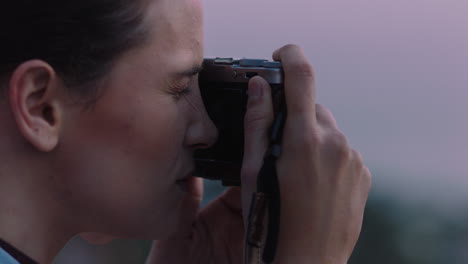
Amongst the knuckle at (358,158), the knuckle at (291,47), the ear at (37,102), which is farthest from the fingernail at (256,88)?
the ear at (37,102)

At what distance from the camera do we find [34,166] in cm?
114

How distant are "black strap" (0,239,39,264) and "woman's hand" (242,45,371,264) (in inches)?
16.6

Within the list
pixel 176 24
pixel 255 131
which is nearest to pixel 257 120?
pixel 255 131

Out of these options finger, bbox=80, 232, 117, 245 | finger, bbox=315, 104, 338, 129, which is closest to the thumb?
finger, bbox=315, 104, 338, 129

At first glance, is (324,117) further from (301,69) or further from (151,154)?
(151,154)

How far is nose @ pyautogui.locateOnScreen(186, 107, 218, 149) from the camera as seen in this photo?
130 cm

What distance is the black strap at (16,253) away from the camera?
1.11 meters

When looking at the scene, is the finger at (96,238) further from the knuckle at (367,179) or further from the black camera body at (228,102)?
the knuckle at (367,179)

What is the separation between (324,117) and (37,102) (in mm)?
563

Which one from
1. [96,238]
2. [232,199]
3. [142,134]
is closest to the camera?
[142,134]

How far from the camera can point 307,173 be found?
4.09 feet

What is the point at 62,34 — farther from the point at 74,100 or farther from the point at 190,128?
the point at 190,128

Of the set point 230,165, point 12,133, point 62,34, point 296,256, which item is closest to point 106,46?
point 62,34

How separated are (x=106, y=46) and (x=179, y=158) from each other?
289 millimetres
